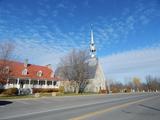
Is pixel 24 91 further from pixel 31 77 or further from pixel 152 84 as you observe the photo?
pixel 152 84

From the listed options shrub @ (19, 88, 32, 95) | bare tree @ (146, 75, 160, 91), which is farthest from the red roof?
bare tree @ (146, 75, 160, 91)

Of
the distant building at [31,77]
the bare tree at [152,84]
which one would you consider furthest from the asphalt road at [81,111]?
the bare tree at [152,84]

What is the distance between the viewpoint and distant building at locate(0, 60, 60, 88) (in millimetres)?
58812

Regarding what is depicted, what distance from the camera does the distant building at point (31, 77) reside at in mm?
58812

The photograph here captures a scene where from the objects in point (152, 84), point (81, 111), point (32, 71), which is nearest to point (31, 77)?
point (32, 71)

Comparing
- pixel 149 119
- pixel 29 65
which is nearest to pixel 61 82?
pixel 29 65

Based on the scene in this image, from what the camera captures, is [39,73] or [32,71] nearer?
[32,71]

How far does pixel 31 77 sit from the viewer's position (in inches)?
2450

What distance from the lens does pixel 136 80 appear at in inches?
6417

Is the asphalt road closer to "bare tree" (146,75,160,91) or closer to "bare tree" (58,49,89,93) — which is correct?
"bare tree" (58,49,89,93)

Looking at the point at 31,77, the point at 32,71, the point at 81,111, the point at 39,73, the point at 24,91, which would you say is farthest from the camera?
the point at 39,73

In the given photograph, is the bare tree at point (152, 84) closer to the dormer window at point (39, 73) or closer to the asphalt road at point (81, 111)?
the dormer window at point (39, 73)

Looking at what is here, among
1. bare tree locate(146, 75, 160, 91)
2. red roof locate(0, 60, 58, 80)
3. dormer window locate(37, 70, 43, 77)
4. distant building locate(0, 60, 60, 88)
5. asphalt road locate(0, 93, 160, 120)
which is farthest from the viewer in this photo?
bare tree locate(146, 75, 160, 91)

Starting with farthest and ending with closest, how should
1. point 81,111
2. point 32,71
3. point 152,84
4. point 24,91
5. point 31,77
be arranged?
1. point 152,84
2. point 32,71
3. point 31,77
4. point 24,91
5. point 81,111
